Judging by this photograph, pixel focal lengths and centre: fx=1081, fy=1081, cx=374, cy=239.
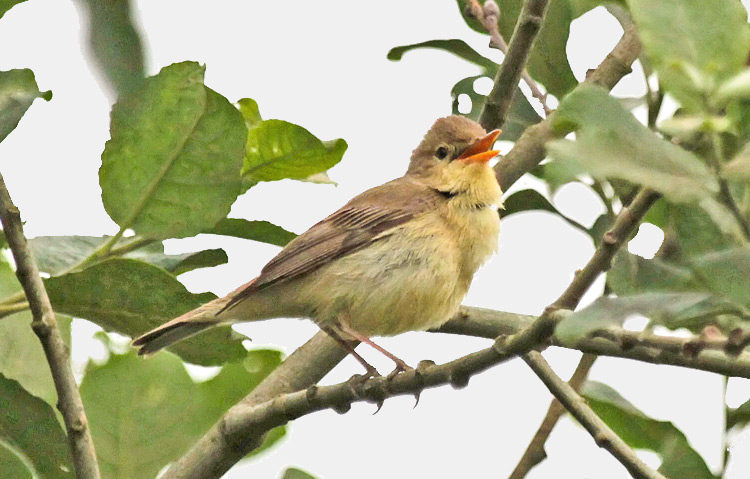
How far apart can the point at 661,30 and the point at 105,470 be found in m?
2.56

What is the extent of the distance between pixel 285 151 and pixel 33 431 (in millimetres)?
1143

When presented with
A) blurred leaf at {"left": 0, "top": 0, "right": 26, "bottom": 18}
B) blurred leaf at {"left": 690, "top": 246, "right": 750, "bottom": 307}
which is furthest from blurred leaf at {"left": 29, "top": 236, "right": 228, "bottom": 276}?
blurred leaf at {"left": 690, "top": 246, "right": 750, "bottom": 307}

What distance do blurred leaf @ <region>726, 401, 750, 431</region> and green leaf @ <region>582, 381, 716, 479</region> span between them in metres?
0.13

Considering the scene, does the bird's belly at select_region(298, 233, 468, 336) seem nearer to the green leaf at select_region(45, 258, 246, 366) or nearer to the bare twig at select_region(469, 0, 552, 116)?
the bare twig at select_region(469, 0, 552, 116)

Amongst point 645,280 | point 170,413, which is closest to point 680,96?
point 645,280

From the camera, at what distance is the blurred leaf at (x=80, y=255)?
129 inches

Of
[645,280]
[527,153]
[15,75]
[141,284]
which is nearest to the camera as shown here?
[645,280]

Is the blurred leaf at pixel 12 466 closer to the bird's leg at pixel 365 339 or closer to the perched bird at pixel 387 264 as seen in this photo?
the perched bird at pixel 387 264

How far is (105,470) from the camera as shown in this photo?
3420 millimetres

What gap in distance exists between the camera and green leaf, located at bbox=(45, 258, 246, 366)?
3.02m

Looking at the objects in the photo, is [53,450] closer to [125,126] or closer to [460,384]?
[125,126]

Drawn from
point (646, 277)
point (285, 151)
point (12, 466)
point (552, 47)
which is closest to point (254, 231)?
point (285, 151)

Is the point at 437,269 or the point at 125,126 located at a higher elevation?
the point at 437,269

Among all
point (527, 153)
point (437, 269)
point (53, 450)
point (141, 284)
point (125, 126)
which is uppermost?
point (527, 153)
